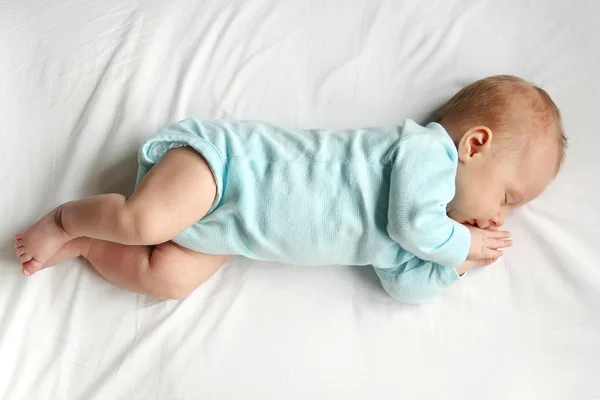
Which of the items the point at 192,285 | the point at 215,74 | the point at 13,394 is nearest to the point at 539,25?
the point at 215,74

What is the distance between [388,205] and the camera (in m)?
1.08

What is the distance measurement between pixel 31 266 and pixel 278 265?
0.48 metres

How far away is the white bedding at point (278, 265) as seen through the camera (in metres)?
1.15

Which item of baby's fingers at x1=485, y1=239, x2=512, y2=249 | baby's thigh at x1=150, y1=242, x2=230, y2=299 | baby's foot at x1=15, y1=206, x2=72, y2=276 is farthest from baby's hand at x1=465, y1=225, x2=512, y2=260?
baby's foot at x1=15, y1=206, x2=72, y2=276

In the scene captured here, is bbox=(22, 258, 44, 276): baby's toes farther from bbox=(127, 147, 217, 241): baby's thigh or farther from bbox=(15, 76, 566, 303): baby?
bbox=(127, 147, 217, 241): baby's thigh

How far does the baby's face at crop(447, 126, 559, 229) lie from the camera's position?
1111 millimetres

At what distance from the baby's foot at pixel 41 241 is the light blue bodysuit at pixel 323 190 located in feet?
0.66

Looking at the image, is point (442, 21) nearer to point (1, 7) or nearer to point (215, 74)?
point (215, 74)

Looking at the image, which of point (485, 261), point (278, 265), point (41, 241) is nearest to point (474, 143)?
point (485, 261)

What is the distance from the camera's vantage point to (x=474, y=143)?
1119 mm

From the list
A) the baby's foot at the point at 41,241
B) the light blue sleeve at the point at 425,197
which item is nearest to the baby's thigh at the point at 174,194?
the baby's foot at the point at 41,241

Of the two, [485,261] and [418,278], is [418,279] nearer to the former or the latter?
[418,278]

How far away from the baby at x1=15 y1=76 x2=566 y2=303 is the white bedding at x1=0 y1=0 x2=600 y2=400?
8 cm

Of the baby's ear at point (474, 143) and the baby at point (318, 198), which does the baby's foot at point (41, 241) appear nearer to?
the baby at point (318, 198)
